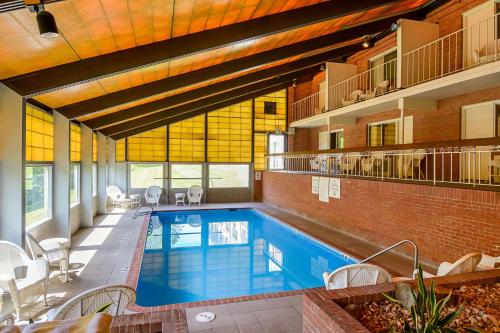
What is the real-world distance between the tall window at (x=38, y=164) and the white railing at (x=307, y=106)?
946cm

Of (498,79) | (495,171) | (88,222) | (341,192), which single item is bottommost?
(88,222)

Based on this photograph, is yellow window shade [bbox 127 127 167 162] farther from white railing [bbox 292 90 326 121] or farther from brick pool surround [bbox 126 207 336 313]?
white railing [bbox 292 90 326 121]

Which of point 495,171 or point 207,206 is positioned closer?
point 495,171

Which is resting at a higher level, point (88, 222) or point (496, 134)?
point (496, 134)

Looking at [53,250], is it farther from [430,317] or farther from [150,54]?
[430,317]

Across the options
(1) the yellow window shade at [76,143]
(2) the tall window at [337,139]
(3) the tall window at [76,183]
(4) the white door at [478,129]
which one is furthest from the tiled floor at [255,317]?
(2) the tall window at [337,139]

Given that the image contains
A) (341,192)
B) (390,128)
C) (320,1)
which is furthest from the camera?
(390,128)

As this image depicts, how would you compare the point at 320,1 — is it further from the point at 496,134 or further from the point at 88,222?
the point at 88,222

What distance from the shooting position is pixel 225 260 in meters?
7.19

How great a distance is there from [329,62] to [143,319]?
34.6 ft

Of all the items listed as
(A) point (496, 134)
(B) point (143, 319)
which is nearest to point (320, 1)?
(A) point (496, 134)

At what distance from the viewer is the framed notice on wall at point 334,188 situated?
864 centimetres

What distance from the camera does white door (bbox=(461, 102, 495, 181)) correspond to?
6793 mm

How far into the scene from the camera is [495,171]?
6.61 m
